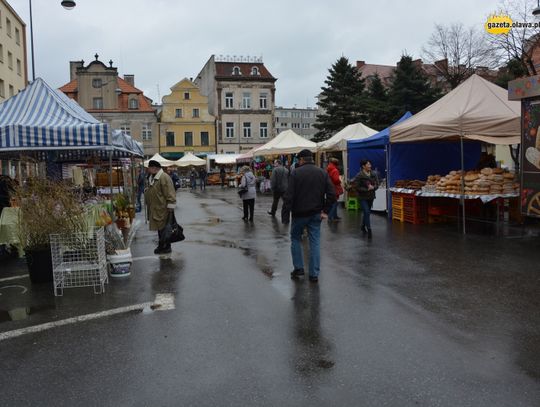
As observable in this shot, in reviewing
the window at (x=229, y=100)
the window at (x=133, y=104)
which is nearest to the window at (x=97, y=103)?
the window at (x=133, y=104)

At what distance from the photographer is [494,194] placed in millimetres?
11383

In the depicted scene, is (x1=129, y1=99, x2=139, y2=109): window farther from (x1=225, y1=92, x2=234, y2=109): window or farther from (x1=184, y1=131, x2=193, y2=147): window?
(x1=225, y1=92, x2=234, y2=109): window

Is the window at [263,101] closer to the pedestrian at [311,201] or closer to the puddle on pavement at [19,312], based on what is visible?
the pedestrian at [311,201]

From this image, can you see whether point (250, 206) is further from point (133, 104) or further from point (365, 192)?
point (133, 104)

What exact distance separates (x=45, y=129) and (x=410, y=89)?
30.7 m

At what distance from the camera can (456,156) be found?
15625 mm

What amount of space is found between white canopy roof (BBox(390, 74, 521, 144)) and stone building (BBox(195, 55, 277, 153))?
49.6 meters

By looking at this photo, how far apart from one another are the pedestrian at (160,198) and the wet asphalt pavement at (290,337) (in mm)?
854

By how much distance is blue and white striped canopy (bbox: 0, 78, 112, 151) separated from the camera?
8.27 metres

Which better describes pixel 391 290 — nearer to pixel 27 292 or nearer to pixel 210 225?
pixel 27 292

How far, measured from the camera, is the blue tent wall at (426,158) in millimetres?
15055

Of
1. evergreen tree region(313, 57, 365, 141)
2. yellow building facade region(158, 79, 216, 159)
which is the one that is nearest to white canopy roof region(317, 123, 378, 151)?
evergreen tree region(313, 57, 365, 141)

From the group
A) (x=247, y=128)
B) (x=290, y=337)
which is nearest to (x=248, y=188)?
(x=290, y=337)

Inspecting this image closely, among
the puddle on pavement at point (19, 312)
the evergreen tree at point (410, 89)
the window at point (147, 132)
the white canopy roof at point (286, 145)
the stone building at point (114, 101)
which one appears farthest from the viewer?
the window at point (147, 132)
